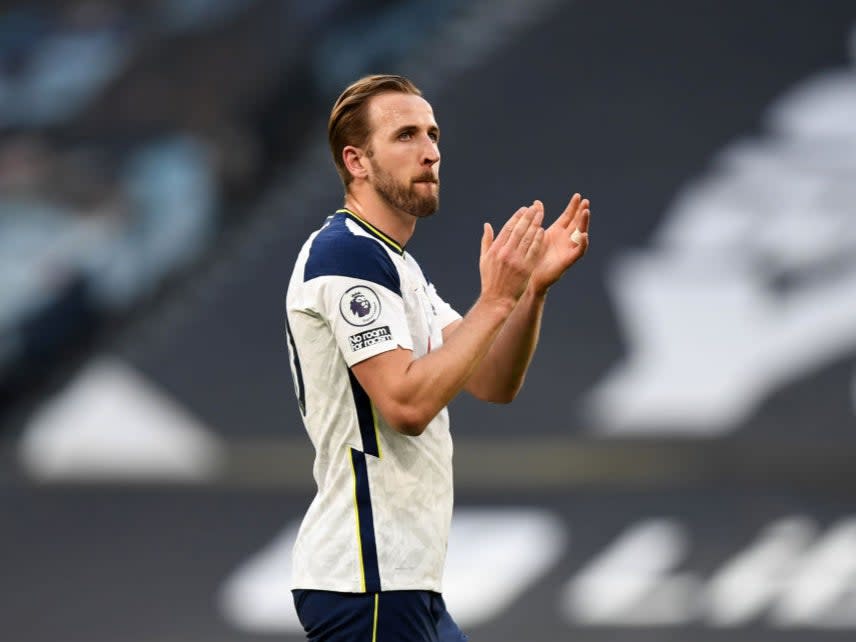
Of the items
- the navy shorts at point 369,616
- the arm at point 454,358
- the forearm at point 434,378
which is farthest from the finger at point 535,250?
the navy shorts at point 369,616

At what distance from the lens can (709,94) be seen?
22.6 feet

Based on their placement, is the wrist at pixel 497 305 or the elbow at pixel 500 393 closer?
the wrist at pixel 497 305

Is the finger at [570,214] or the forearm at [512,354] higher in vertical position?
the finger at [570,214]

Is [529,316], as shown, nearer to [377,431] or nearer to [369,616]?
[377,431]

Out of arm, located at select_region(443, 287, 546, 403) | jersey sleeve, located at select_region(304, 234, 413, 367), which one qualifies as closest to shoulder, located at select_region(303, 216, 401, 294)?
jersey sleeve, located at select_region(304, 234, 413, 367)

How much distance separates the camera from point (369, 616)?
8.17 feet

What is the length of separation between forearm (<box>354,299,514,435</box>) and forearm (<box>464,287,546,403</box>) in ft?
1.37

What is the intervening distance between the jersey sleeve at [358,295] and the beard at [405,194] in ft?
0.38

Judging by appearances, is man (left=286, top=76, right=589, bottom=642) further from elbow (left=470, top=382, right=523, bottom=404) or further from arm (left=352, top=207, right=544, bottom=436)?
elbow (left=470, top=382, right=523, bottom=404)

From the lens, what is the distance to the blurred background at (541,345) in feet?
20.7

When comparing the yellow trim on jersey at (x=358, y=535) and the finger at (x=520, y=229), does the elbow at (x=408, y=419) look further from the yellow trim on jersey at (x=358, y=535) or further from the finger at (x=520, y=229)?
the finger at (x=520, y=229)

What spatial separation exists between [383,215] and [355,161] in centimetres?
13

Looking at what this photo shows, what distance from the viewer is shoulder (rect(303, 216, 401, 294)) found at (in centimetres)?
255

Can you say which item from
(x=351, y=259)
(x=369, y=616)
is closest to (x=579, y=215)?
(x=351, y=259)
